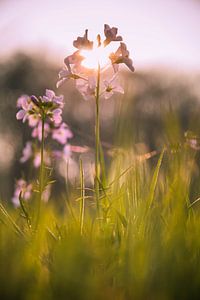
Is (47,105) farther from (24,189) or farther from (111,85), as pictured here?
(24,189)

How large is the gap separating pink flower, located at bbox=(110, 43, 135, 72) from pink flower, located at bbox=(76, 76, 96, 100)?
0.14m

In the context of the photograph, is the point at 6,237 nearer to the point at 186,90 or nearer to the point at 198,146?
the point at 198,146

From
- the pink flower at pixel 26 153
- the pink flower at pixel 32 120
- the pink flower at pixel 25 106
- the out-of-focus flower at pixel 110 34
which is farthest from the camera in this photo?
the pink flower at pixel 26 153

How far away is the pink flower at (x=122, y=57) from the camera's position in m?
2.27

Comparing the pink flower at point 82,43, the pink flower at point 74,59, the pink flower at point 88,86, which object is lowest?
the pink flower at point 88,86

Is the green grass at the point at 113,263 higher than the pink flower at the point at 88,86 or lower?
lower

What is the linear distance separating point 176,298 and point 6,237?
22.4 inches

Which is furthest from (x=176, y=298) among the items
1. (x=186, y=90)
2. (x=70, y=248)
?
(x=186, y=90)

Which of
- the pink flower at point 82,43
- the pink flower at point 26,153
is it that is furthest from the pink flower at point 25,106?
the pink flower at point 26,153

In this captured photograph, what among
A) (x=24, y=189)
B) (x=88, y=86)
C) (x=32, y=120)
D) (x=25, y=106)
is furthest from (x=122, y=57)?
(x=24, y=189)

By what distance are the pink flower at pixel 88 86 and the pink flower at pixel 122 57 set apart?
138 millimetres

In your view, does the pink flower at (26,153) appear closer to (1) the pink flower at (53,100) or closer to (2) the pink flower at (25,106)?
(2) the pink flower at (25,106)

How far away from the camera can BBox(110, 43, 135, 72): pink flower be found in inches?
89.5

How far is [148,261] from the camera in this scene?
137 centimetres
